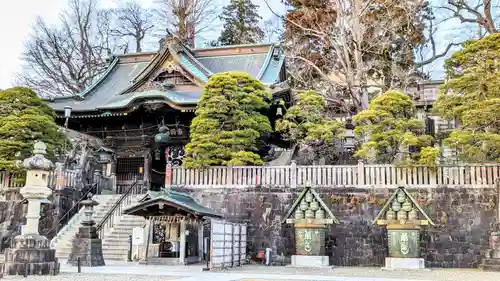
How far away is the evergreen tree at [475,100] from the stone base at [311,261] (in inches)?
233

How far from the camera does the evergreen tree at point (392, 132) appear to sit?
681 inches

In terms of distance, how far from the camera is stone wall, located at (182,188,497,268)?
16391mm

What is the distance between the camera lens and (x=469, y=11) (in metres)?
26.5

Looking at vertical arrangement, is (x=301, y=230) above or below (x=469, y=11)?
below

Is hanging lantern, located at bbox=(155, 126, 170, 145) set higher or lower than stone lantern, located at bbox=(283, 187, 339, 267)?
higher

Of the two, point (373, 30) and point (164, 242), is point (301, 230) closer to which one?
point (164, 242)

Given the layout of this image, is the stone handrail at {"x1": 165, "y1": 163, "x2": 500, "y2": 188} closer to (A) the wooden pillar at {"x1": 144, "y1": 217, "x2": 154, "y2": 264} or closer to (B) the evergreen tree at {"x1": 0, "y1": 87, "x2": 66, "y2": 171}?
(A) the wooden pillar at {"x1": 144, "y1": 217, "x2": 154, "y2": 264}

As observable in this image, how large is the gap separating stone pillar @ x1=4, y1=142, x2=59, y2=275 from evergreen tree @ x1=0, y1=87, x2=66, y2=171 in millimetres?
7243

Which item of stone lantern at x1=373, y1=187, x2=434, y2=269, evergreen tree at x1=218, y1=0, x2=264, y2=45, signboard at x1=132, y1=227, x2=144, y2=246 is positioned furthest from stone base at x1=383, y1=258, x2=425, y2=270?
evergreen tree at x1=218, y1=0, x2=264, y2=45

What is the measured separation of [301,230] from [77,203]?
10328 millimetres

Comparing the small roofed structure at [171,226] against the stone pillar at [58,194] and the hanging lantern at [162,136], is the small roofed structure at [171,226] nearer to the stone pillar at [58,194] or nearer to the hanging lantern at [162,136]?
the hanging lantern at [162,136]

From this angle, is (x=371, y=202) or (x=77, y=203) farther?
(x=77, y=203)

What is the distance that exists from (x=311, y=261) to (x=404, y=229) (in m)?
3.21

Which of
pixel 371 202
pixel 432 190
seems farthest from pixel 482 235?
pixel 371 202
